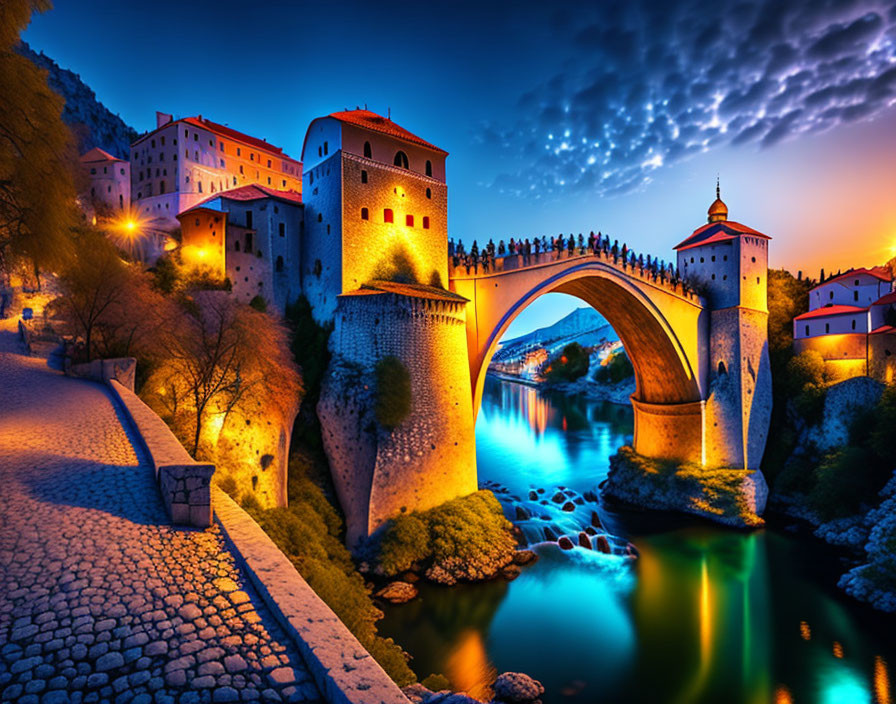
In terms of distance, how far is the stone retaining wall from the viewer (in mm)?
3295

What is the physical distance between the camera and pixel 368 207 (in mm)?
19641

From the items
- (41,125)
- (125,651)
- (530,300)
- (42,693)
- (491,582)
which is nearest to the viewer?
(42,693)

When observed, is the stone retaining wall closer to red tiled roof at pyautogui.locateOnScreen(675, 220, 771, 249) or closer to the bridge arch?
the bridge arch

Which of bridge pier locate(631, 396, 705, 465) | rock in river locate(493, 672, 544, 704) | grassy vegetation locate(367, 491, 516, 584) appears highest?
bridge pier locate(631, 396, 705, 465)

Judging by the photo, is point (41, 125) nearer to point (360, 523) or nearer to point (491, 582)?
point (360, 523)

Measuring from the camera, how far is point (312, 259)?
21.1 meters

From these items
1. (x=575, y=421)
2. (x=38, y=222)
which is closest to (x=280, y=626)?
(x=38, y=222)

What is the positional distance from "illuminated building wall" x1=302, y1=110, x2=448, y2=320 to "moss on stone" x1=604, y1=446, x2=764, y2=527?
50.1ft

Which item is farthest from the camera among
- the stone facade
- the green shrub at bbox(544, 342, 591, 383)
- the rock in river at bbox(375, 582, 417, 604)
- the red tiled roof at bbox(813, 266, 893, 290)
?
the green shrub at bbox(544, 342, 591, 383)

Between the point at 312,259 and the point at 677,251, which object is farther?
the point at 677,251

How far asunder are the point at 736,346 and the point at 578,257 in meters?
10.3

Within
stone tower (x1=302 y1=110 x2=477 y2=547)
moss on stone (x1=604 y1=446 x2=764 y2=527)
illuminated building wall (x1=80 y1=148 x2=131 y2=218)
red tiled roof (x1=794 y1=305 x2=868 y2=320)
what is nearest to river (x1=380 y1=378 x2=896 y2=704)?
moss on stone (x1=604 y1=446 x2=764 y2=527)

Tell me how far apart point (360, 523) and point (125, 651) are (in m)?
13.6

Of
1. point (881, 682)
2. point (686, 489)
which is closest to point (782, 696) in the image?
point (881, 682)
